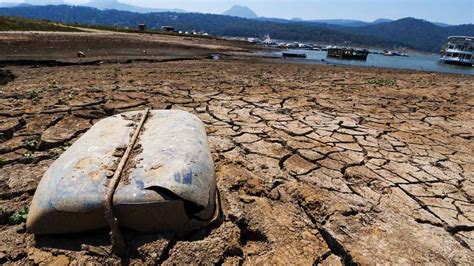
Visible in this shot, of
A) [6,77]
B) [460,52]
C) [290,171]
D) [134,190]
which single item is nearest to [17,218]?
[134,190]

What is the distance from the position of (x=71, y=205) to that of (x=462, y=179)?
3.60 m

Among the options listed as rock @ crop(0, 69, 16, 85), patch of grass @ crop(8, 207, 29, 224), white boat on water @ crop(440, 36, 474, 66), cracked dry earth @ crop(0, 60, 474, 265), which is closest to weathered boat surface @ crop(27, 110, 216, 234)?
cracked dry earth @ crop(0, 60, 474, 265)

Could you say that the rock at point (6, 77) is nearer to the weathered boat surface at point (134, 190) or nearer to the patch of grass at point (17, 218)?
the patch of grass at point (17, 218)

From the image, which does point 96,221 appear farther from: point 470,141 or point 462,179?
point 470,141

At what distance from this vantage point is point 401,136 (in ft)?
15.4

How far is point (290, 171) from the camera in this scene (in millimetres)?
3381

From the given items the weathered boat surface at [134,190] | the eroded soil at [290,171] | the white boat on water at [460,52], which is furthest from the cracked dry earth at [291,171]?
the white boat on water at [460,52]

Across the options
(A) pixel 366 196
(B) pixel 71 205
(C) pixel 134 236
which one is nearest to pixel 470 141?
(A) pixel 366 196

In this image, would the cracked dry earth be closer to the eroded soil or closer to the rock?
the eroded soil

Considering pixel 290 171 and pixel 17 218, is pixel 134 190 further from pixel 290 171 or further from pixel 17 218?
pixel 290 171

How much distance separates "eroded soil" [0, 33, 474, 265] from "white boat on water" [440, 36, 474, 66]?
43.0 meters

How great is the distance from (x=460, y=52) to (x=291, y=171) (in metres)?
49.4

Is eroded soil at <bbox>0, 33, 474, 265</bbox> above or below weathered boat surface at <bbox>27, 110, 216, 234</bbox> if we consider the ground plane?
below

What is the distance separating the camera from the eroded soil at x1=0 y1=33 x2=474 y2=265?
2.23 meters
